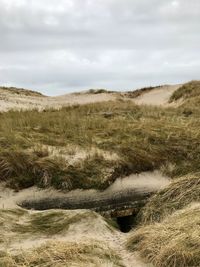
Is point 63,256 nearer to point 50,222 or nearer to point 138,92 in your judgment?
point 50,222

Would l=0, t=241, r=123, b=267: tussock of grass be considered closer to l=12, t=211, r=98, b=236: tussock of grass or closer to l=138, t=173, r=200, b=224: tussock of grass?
l=12, t=211, r=98, b=236: tussock of grass

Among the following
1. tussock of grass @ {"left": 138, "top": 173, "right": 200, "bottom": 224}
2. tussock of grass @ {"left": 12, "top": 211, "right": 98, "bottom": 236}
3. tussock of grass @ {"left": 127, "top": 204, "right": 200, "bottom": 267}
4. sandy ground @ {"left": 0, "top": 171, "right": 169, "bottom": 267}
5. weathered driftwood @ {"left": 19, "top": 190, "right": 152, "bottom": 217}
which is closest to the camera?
tussock of grass @ {"left": 127, "top": 204, "right": 200, "bottom": 267}

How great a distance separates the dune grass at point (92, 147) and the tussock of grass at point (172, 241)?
2035 mm

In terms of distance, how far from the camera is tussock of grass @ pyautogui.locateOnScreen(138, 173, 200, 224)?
7605 mm

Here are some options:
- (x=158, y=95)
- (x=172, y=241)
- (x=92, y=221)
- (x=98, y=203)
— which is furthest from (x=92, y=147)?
(x=158, y=95)

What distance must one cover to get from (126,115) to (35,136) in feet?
13.5

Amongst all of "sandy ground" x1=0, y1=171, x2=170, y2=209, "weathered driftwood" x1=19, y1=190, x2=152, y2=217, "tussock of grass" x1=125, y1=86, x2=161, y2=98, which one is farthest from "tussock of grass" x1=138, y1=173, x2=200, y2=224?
"tussock of grass" x1=125, y1=86, x2=161, y2=98

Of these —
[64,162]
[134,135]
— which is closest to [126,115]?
[134,135]

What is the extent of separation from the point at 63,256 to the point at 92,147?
12.5ft

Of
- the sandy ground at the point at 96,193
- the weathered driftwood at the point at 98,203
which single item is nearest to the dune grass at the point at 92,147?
the sandy ground at the point at 96,193

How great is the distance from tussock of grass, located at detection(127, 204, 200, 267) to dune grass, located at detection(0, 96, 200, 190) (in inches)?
80.1

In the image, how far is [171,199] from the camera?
7922 mm

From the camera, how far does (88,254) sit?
6.05m

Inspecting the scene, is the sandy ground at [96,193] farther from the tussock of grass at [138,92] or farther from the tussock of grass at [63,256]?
the tussock of grass at [138,92]
